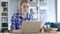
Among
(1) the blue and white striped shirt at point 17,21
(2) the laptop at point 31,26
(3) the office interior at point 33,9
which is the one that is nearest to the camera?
(2) the laptop at point 31,26

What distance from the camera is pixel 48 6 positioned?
21.8 ft

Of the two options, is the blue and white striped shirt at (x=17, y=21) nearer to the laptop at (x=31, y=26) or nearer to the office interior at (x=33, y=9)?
the laptop at (x=31, y=26)

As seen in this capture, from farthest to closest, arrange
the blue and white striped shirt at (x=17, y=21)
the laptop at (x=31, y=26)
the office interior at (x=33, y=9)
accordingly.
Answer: the office interior at (x=33, y=9) < the blue and white striped shirt at (x=17, y=21) < the laptop at (x=31, y=26)

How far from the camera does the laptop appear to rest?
1468mm

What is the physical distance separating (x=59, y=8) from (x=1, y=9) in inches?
106

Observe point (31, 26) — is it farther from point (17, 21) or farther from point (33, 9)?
point (33, 9)

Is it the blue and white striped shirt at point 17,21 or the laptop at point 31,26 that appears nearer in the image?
the laptop at point 31,26

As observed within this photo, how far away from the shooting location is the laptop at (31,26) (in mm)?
1468

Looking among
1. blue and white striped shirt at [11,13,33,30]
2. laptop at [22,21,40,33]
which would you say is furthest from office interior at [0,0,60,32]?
laptop at [22,21,40,33]

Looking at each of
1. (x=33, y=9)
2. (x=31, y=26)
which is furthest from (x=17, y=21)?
(x=33, y=9)

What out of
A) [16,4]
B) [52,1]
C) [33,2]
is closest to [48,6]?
[52,1]

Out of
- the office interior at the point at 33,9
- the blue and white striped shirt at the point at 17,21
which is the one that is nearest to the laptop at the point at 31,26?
the blue and white striped shirt at the point at 17,21

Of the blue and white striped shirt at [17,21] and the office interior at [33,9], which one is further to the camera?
the office interior at [33,9]

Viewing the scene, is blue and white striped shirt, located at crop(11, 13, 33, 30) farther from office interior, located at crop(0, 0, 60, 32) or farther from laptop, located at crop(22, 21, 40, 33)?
office interior, located at crop(0, 0, 60, 32)
